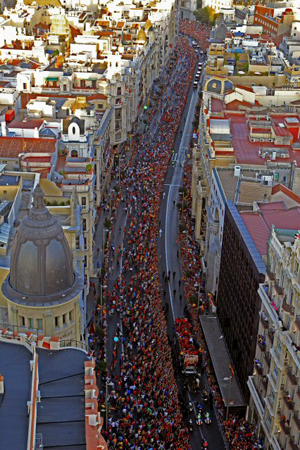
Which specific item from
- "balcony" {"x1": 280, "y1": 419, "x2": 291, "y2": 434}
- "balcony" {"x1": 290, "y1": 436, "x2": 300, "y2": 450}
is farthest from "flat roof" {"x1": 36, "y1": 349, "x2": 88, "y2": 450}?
"balcony" {"x1": 280, "y1": 419, "x2": 291, "y2": 434}

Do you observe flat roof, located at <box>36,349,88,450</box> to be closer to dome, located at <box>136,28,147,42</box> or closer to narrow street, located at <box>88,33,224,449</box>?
narrow street, located at <box>88,33,224,449</box>

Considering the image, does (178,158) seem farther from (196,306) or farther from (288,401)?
(288,401)

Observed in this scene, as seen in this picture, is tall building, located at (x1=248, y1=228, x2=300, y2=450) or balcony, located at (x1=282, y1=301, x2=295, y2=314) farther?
balcony, located at (x1=282, y1=301, x2=295, y2=314)

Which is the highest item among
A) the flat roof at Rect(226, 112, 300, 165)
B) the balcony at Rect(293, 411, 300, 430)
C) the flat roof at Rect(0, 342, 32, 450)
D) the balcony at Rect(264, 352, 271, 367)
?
the flat roof at Rect(0, 342, 32, 450)

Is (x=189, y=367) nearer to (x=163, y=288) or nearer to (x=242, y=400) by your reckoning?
(x=242, y=400)

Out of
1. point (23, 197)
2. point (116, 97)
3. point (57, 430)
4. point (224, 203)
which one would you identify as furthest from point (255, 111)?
point (57, 430)

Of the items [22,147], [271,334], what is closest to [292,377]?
[271,334]
